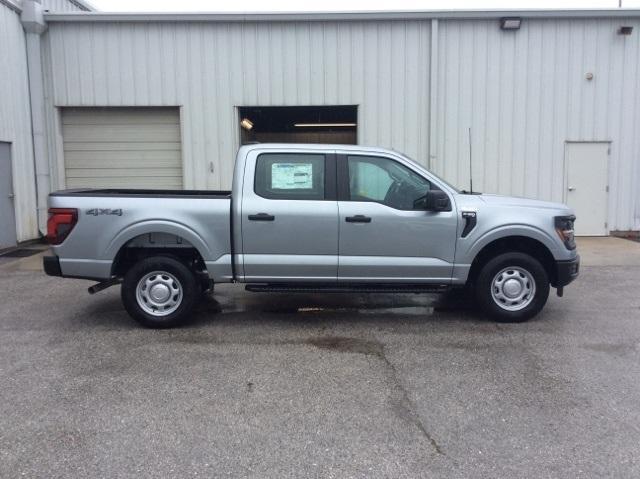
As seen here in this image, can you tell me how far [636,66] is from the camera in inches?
504

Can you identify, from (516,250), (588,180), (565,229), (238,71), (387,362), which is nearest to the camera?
(387,362)

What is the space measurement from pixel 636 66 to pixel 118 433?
1298cm

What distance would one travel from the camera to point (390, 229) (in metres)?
6.25

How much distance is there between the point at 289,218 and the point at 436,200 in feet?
4.98

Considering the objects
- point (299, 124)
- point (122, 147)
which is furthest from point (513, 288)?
point (122, 147)

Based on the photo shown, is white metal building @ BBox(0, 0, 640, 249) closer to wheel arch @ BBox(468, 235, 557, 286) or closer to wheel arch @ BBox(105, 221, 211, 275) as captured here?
wheel arch @ BBox(468, 235, 557, 286)

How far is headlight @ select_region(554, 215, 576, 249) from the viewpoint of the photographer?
643 cm

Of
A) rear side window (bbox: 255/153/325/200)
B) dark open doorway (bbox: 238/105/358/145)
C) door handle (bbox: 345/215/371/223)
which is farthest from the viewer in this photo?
dark open doorway (bbox: 238/105/358/145)

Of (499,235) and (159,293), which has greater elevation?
(499,235)

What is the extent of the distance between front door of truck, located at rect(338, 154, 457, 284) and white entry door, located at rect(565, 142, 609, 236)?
7.87m

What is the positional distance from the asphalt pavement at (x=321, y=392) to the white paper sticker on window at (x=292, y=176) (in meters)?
1.51

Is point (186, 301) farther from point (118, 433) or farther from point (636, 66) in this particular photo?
point (636, 66)

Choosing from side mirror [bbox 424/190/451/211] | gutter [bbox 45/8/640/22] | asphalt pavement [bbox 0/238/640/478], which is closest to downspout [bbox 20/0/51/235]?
gutter [bbox 45/8/640/22]

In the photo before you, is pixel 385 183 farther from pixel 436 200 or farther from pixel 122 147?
pixel 122 147
